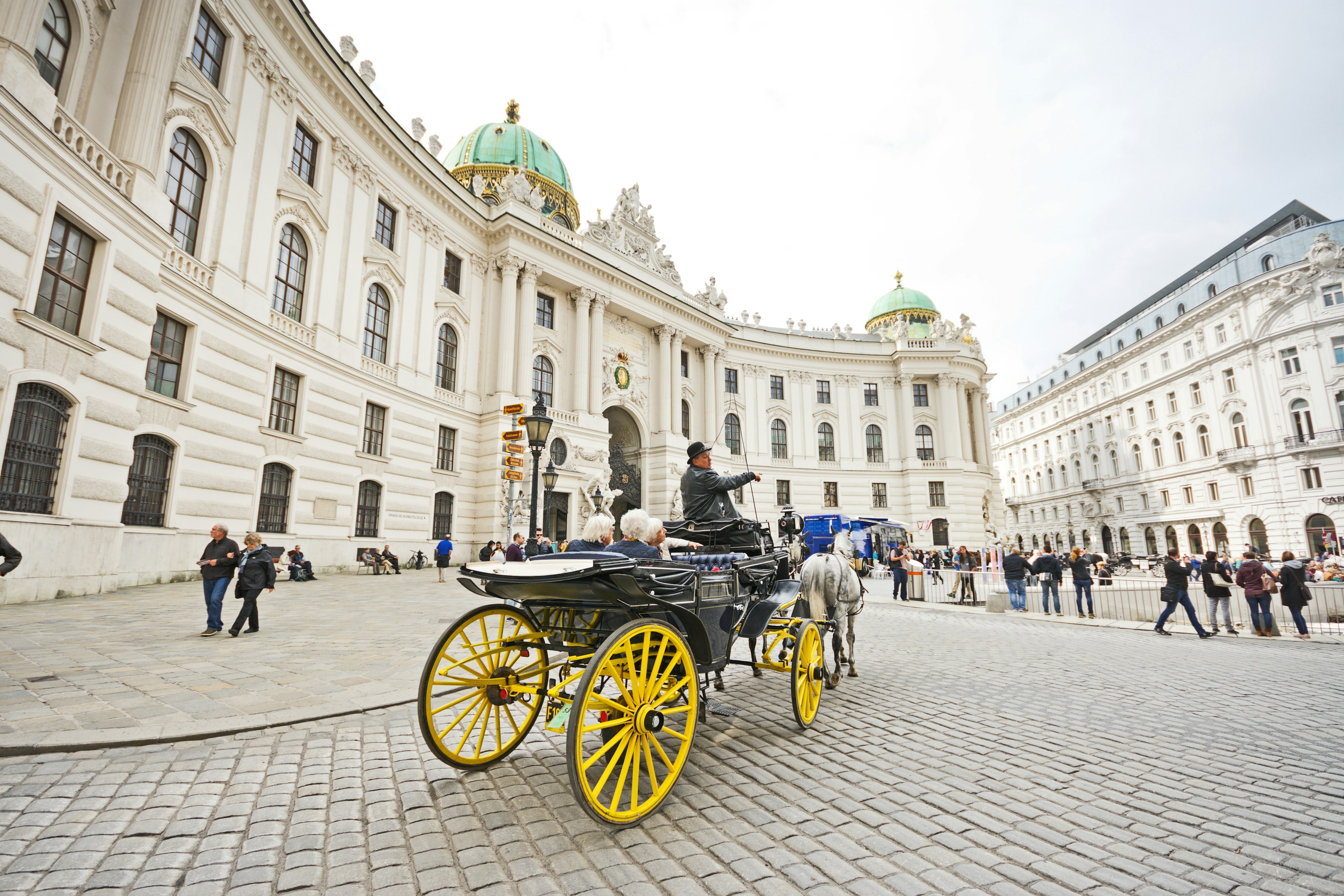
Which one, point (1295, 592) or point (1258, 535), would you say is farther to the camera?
point (1258, 535)

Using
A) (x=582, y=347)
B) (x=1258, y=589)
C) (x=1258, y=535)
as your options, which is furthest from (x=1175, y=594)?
(x=1258, y=535)

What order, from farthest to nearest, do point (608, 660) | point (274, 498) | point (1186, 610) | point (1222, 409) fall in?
1. point (1222, 409)
2. point (274, 498)
3. point (1186, 610)
4. point (608, 660)

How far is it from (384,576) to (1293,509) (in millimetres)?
49353

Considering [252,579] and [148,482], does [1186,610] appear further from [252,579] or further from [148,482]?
[148,482]

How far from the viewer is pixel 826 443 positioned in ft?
139

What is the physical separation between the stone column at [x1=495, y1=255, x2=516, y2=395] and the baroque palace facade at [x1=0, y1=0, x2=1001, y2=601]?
0.14 m

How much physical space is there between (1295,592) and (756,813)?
13.6m

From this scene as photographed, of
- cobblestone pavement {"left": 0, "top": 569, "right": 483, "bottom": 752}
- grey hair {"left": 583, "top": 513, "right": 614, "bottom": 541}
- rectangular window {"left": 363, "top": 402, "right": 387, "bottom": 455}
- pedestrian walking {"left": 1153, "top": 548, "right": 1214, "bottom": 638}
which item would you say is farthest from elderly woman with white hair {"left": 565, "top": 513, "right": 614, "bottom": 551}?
rectangular window {"left": 363, "top": 402, "right": 387, "bottom": 455}

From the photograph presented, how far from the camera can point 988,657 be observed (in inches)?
328

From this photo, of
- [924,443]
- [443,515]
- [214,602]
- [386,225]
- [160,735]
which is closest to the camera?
[160,735]

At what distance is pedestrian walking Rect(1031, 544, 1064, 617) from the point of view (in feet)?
48.5

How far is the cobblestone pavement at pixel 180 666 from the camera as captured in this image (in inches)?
172

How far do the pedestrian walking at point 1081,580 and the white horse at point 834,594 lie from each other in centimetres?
1052

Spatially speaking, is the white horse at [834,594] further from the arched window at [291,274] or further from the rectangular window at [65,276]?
the arched window at [291,274]
